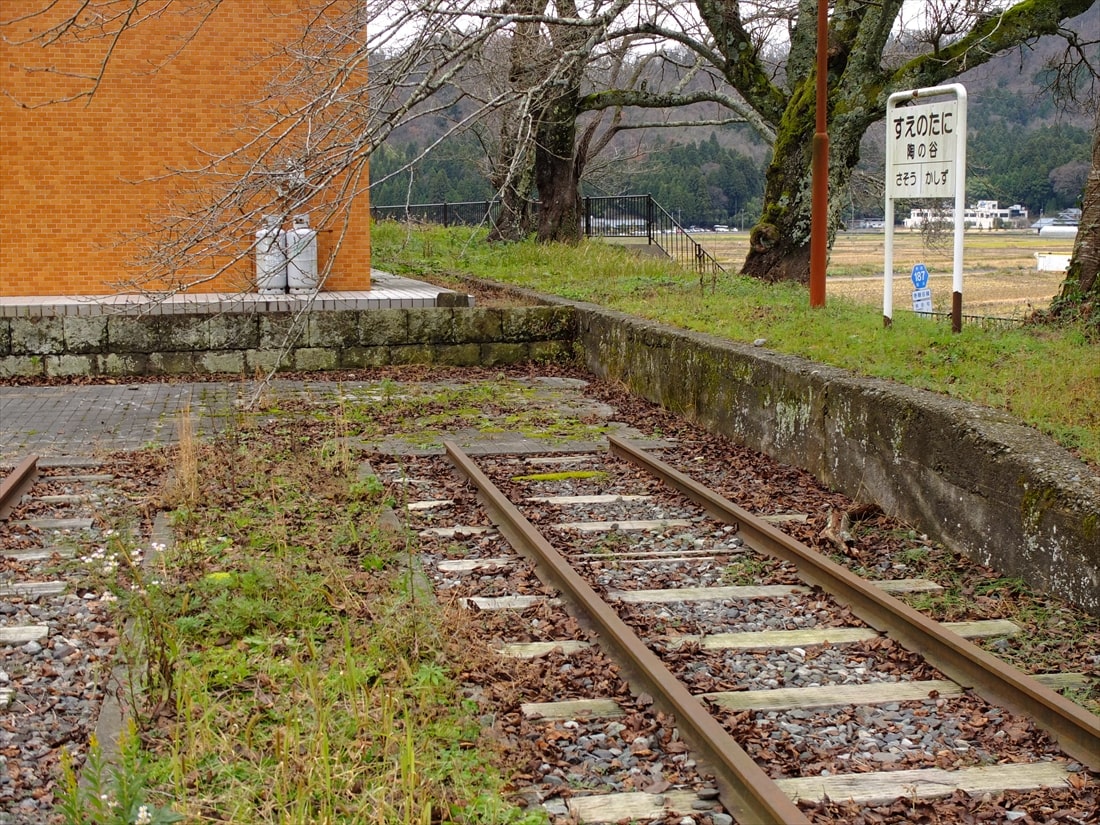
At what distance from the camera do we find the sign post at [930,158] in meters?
9.81

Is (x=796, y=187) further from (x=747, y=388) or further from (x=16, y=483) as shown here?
(x=16, y=483)

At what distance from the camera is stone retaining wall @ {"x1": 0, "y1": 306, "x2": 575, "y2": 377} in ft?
48.0

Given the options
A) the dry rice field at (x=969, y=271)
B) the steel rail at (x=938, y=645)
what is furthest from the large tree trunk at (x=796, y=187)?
the steel rail at (x=938, y=645)

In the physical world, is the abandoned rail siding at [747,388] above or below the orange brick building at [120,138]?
below

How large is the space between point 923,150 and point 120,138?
469 inches

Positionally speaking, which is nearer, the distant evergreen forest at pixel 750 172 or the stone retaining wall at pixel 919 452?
the stone retaining wall at pixel 919 452

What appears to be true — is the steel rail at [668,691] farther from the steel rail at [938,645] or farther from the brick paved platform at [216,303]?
the brick paved platform at [216,303]

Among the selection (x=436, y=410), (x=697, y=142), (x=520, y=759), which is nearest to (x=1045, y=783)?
(x=520, y=759)

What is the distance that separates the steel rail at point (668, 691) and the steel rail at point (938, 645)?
112cm

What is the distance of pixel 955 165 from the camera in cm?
988

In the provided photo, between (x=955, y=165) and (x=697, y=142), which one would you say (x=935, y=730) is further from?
(x=697, y=142)

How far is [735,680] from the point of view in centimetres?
517

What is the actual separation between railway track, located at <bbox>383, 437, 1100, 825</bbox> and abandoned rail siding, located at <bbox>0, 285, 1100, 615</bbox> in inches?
22.5

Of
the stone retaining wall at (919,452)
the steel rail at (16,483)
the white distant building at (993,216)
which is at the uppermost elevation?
the white distant building at (993,216)
